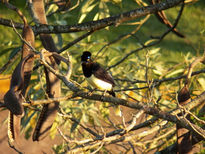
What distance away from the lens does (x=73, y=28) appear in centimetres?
241

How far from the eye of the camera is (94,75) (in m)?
3.22

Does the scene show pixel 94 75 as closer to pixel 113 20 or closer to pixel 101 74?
pixel 101 74

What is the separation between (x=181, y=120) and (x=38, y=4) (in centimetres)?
124

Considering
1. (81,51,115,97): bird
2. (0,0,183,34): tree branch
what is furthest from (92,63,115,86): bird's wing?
(0,0,183,34): tree branch

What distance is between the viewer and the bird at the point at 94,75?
127 inches

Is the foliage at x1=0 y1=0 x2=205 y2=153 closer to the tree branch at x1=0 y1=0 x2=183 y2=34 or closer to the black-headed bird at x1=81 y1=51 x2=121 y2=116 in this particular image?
the black-headed bird at x1=81 y1=51 x2=121 y2=116

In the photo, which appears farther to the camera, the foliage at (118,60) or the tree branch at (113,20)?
the foliage at (118,60)

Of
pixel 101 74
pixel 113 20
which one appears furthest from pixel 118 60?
pixel 113 20

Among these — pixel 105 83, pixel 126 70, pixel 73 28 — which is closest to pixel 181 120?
pixel 73 28

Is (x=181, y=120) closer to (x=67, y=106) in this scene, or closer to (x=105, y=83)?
(x=105, y=83)

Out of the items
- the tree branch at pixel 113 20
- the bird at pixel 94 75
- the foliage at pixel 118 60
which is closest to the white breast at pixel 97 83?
the bird at pixel 94 75

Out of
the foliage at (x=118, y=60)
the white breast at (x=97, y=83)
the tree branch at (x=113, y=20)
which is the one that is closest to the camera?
the tree branch at (x=113, y=20)

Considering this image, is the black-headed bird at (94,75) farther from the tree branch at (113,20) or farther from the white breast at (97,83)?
the tree branch at (113,20)

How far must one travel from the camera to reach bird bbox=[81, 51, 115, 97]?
10.5 ft
